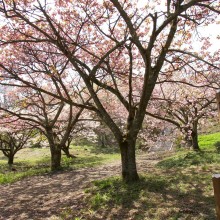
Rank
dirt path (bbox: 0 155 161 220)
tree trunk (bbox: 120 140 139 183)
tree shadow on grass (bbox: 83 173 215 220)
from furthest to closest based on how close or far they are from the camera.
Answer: tree trunk (bbox: 120 140 139 183), dirt path (bbox: 0 155 161 220), tree shadow on grass (bbox: 83 173 215 220)

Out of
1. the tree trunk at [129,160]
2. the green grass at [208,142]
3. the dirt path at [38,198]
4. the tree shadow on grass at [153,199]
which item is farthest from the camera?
the green grass at [208,142]

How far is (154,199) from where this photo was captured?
23.4 feet

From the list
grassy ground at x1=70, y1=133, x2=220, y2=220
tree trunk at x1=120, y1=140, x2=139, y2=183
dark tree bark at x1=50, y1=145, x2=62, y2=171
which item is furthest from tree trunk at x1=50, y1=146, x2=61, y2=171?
tree trunk at x1=120, y1=140, x2=139, y2=183

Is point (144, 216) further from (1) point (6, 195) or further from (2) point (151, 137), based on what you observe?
(2) point (151, 137)

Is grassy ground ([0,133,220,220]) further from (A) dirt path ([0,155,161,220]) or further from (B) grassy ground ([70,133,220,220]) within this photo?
(A) dirt path ([0,155,161,220])

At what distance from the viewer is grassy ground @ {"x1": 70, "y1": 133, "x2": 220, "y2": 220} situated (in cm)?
616

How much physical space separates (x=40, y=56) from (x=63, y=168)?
6.32m

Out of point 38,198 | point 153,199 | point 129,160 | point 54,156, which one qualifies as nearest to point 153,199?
point 153,199

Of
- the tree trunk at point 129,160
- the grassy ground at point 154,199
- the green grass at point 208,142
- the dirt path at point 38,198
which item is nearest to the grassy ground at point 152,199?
the grassy ground at point 154,199

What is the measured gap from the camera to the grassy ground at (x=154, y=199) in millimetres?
6164

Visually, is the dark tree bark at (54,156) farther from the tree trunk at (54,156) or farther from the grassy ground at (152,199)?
the grassy ground at (152,199)

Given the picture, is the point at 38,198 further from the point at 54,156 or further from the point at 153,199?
the point at 54,156

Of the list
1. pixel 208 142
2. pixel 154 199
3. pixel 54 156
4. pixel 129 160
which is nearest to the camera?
pixel 154 199

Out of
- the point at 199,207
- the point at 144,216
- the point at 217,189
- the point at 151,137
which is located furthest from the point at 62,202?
the point at 151,137
